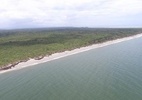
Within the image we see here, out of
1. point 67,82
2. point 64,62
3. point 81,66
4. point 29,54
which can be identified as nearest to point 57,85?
point 67,82

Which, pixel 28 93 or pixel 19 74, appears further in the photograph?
pixel 19 74

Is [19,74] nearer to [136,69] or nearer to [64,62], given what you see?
[64,62]

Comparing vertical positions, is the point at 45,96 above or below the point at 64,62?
above

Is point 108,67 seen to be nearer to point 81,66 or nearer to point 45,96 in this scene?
point 81,66

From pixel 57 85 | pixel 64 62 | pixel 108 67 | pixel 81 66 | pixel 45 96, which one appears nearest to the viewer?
pixel 45 96

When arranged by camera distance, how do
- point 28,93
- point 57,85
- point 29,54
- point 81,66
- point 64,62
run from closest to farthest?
point 28,93 < point 57,85 < point 81,66 < point 64,62 < point 29,54

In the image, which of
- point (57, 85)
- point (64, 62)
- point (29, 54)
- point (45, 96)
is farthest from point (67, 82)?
point (29, 54)
